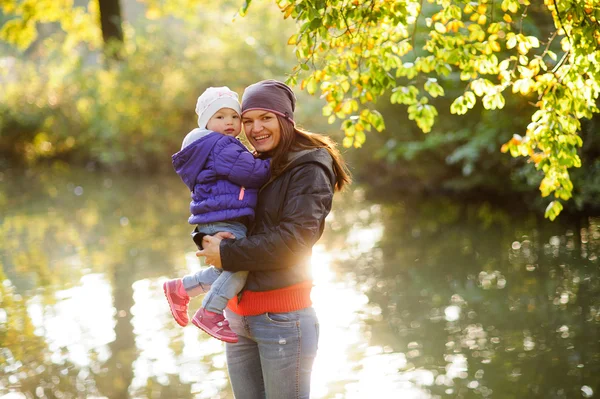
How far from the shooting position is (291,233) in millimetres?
2838

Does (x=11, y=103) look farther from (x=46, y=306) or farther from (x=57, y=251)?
(x=46, y=306)

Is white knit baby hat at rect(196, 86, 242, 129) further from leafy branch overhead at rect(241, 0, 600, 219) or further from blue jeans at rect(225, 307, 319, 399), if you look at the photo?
blue jeans at rect(225, 307, 319, 399)

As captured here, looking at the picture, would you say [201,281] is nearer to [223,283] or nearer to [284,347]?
[223,283]

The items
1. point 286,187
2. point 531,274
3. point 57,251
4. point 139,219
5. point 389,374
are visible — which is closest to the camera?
point 286,187

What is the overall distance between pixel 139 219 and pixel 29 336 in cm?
581

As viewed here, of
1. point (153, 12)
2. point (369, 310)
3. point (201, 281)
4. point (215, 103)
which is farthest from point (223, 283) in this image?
point (153, 12)

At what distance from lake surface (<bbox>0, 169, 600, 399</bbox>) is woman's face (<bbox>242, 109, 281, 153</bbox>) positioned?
2.25 m

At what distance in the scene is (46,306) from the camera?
7164 millimetres

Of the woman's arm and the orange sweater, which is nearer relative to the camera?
the woman's arm

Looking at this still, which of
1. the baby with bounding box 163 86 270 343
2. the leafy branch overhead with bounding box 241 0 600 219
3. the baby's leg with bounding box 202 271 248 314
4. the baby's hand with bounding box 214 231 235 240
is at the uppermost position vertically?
the leafy branch overhead with bounding box 241 0 600 219

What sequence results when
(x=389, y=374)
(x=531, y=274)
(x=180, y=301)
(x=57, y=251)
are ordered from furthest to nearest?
(x=57, y=251)
(x=531, y=274)
(x=389, y=374)
(x=180, y=301)

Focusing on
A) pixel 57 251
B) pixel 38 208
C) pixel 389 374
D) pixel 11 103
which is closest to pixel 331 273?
pixel 389 374

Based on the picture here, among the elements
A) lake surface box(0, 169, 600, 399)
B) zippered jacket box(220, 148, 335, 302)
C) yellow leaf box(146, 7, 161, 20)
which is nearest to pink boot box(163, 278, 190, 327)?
zippered jacket box(220, 148, 335, 302)

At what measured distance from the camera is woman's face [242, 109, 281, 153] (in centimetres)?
300
